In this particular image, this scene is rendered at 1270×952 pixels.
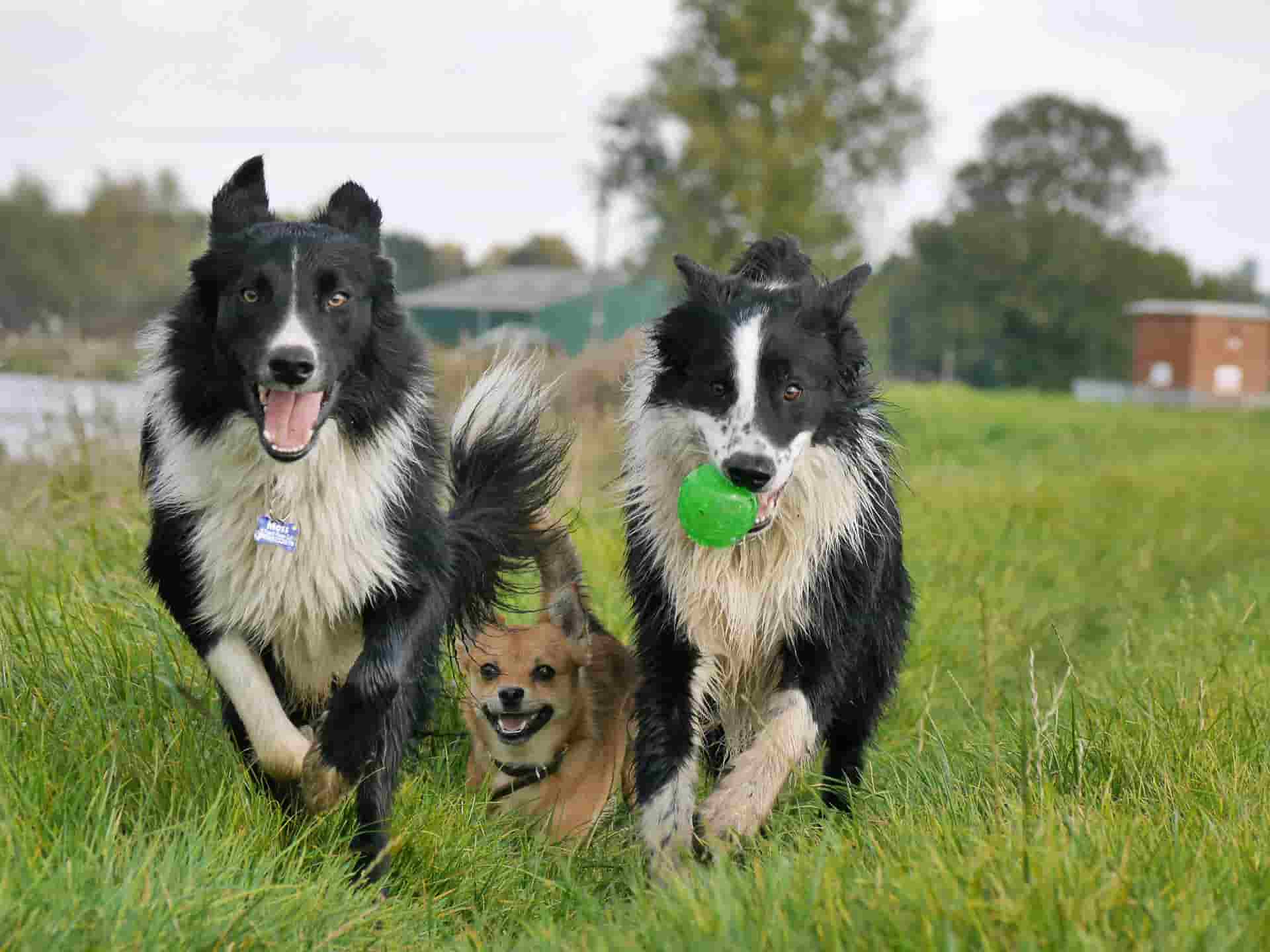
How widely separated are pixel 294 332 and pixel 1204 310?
53.6m

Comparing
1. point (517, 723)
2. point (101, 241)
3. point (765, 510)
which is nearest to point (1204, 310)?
point (101, 241)

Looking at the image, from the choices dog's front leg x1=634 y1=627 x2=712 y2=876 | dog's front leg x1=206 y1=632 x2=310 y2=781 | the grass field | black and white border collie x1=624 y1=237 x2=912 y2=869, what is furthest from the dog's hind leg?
dog's front leg x1=206 y1=632 x2=310 y2=781

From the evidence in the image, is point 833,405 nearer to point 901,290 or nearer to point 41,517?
point 41,517

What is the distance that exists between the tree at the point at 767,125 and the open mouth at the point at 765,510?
2750 cm

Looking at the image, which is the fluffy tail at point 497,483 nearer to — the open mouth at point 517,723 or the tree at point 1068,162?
the open mouth at point 517,723

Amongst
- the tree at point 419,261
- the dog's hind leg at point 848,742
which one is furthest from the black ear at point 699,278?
the tree at point 419,261

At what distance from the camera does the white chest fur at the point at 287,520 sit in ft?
12.1

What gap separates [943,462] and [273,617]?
14345 mm

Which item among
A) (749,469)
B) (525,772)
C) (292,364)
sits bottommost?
(525,772)

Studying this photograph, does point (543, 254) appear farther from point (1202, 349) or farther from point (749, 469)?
point (749, 469)

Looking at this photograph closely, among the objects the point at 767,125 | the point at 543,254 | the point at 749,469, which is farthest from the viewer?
the point at 543,254

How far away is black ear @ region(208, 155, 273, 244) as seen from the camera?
3793 mm

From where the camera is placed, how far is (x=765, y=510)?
401 cm

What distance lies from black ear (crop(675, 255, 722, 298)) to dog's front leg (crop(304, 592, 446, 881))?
1.27 meters
